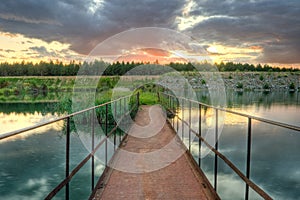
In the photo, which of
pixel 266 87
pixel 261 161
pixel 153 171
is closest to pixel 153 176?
pixel 153 171

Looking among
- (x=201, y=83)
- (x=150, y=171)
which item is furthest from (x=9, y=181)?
(x=201, y=83)

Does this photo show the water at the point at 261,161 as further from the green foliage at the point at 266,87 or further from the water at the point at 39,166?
the green foliage at the point at 266,87

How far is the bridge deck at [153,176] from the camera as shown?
3.96 meters

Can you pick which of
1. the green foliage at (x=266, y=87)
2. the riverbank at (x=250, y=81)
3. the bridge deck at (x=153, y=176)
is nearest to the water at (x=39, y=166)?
the bridge deck at (x=153, y=176)

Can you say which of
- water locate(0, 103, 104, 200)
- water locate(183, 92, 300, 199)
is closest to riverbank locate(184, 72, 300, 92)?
water locate(183, 92, 300, 199)

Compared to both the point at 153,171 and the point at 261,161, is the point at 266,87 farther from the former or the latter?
the point at 153,171

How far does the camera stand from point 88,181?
7215 millimetres

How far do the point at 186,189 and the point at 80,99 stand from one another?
447 inches

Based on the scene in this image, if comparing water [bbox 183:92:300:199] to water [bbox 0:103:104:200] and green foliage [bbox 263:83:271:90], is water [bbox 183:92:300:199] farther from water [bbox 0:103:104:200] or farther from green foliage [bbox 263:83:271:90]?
green foliage [bbox 263:83:271:90]

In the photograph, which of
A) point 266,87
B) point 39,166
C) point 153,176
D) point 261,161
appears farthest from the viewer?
point 266,87

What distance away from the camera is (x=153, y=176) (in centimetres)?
474

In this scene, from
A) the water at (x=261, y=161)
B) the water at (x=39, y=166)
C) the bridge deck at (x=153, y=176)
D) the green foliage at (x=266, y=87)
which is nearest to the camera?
the bridge deck at (x=153, y=176)

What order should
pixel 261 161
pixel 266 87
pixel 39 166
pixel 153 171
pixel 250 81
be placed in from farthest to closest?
pixel 250 81
pixel 266 87
pixel 261 161
pixel 39 166
pixel 153 171

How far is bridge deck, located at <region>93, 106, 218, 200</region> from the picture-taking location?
13.0 ft
